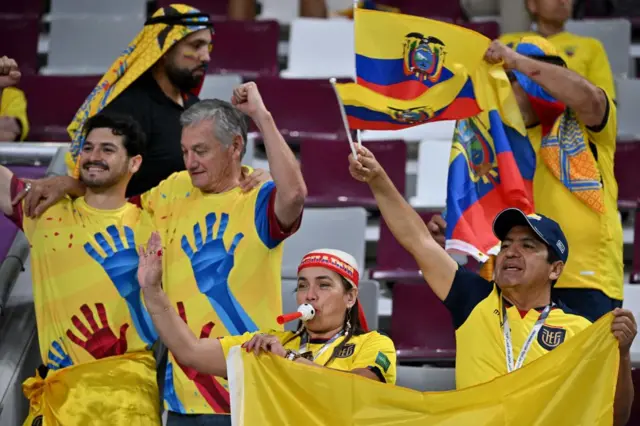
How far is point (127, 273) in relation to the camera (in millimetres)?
4695

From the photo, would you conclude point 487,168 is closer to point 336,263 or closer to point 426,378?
point 426,378

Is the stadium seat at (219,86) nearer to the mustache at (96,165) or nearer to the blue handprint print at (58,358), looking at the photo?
the mustache at (96,165)

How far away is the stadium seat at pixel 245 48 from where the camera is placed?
755 centimetres

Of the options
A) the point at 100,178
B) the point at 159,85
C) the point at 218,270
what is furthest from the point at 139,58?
the point at 218,270

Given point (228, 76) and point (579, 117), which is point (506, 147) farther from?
point (228, 76)

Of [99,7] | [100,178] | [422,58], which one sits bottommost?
[100,178]

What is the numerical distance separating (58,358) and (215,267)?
599 millimetres

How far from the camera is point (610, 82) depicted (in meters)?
6.04

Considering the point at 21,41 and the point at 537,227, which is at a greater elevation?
the point at 21,41

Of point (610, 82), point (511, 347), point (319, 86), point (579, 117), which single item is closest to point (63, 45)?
point (319, 86)

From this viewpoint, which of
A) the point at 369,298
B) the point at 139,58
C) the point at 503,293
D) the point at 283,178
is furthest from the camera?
the point at 139,58

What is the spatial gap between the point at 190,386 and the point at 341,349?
1.71 feet

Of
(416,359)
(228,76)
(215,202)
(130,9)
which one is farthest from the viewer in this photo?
(130,9)

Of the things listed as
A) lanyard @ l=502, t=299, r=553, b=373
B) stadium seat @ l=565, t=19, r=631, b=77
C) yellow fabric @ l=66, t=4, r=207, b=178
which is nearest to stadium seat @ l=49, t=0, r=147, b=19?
stadium seat @ l=565, t=19, r=631, b=77
